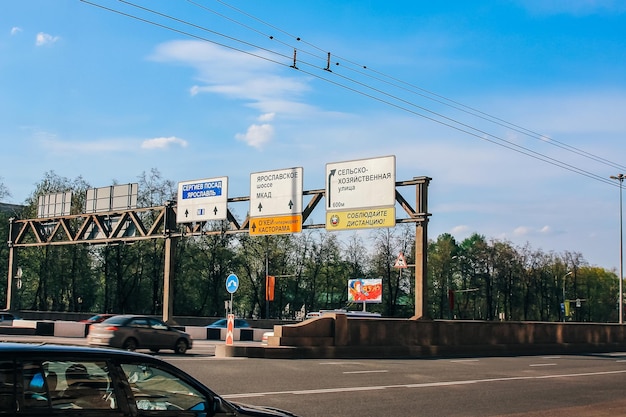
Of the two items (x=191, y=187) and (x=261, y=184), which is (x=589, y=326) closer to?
(x=261, y=184)

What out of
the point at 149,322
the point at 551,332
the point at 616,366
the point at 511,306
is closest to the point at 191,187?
the point at 149,322

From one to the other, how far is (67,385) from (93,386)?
7.1 inches

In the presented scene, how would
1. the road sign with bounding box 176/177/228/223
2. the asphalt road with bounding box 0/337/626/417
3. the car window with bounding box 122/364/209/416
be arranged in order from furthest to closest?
the road sign with bounding box 176/177/228/223
the asphalt road with bounding box 0/337/626/417
the car window with bounding box 122/364/209/416

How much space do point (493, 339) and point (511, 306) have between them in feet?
259

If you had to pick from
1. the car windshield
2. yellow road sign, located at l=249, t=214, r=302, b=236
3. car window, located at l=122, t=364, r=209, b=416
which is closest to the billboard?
yellow road sign, located at l=249, t=214, r=302, b=236

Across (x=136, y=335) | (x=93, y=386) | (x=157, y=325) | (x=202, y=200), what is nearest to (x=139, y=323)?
(x=136, y=335)

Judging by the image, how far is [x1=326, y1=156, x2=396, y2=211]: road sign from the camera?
3341 cm

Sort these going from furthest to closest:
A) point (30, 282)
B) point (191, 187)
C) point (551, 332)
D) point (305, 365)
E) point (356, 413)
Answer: point (30, 282)
point (191, 187)
point (551, 332)
point (305, 365)
point (356, 413)

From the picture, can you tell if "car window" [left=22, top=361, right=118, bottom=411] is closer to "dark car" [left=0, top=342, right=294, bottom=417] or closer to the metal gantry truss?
"dark car" [left=0, top=342, right=294, bottom=417]

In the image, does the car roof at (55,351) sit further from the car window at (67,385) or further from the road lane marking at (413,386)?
the road lane marking at (413,386)

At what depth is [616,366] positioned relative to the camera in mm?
25719

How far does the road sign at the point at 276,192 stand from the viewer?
36.4 metres

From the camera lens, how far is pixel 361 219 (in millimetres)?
34250

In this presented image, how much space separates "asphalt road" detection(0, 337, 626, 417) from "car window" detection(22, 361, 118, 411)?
6.71 metres
